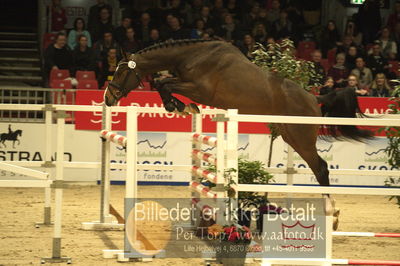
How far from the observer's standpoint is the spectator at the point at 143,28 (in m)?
13.9

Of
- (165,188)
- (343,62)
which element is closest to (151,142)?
(165,188)

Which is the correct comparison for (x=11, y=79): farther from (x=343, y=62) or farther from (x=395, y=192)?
(x=395, y=192)

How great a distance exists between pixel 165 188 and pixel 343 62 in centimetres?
430

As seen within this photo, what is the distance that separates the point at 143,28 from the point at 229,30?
1.73 metres

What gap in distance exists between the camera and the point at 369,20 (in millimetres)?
15273

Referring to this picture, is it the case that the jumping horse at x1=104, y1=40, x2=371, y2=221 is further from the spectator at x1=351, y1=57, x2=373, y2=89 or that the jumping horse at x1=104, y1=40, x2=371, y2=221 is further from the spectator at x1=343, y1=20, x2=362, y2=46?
the spectator at x1=343, y1=20, x2=362, y2=46

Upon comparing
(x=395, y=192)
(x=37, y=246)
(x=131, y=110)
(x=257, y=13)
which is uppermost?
(x=257, y=13)

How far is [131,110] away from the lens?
5.75m

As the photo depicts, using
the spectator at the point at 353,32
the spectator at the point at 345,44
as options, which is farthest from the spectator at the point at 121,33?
the spectator at the point at 353,32

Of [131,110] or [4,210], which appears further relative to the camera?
[4,210]

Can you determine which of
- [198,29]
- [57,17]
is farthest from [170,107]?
[57,17]

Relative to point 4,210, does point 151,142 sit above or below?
above

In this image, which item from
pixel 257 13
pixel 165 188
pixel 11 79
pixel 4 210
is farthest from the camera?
pixel 257 13

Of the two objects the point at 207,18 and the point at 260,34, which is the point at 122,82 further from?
the point at 207,18
